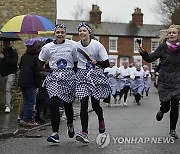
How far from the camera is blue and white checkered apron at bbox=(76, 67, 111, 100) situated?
315 inches

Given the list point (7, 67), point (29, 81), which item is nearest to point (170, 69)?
point (29, 81)

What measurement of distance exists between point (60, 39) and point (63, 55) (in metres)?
0.28

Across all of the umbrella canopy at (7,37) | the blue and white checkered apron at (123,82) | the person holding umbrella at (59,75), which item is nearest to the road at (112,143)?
the person holding umbrella at (59,75)

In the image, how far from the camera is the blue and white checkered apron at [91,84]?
800 cm

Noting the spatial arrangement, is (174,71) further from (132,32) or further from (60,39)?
(132,32)

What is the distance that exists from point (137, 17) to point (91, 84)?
201ft

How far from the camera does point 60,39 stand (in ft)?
27.2

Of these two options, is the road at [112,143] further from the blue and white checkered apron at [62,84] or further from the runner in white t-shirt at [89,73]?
the blue and white checkered apron at [62,84]

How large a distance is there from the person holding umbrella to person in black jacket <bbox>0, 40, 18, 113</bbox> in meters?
4.75

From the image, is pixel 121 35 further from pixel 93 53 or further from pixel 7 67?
pixel 93 53

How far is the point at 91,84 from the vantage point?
8.02 metres

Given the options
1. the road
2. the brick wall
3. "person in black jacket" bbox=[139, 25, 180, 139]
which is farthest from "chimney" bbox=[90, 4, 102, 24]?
"person in black jacket" bbox=[139, 25, 180, 139]

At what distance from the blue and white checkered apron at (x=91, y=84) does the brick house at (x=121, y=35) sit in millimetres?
57951

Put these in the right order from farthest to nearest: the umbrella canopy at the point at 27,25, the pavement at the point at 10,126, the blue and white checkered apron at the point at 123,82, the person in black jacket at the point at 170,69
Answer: the blue and white checkered apron at the point at 123,82 < the umbrella canopy at the point at 27,25 < the pavement at the point at 10,126 < the person in black jacket at the point at 170,69
